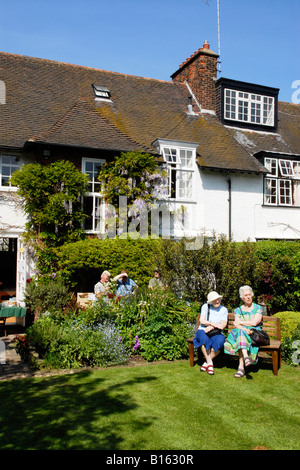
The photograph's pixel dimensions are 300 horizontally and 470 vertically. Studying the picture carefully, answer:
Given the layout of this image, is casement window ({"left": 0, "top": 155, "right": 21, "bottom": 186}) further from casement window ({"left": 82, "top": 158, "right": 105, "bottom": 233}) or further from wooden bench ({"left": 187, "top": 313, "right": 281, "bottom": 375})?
wooden bench ({"left": 187, "top": 313, "right": 281, "bottom": 375})

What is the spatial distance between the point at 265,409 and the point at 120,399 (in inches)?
81.7

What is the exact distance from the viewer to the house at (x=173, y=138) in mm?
14875

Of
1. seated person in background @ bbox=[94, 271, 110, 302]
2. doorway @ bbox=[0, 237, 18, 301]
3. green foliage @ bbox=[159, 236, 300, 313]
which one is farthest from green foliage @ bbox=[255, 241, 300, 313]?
doorway @ bbox=[0, 237, 18, 301]

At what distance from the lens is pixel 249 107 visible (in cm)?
2119

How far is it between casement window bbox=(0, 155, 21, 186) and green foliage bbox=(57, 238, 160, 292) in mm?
3162

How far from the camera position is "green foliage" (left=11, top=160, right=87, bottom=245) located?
1373 cm

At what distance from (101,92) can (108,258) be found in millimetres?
9110

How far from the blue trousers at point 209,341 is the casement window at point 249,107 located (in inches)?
592

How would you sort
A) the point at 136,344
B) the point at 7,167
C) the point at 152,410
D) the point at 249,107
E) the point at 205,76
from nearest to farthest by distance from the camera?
the point at 152,410 < the point at 136,344 < the point at 7,167 < the point at 205,76 < the point at 249,107

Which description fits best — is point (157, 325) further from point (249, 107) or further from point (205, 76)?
point (205, 76)

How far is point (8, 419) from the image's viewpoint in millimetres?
5492

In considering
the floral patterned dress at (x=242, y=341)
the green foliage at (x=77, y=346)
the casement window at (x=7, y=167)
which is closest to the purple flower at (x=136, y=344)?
the green foliage at (x=77, y=346)

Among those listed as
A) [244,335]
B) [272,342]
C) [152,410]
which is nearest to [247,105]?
[272,342]

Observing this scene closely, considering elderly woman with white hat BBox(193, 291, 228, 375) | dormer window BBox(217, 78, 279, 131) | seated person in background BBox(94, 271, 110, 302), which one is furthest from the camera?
dormer window BBox(217, 78, 279, 131)
